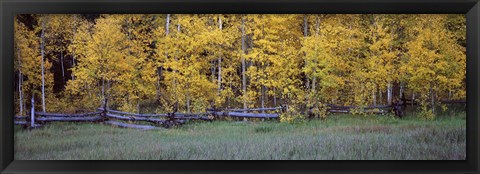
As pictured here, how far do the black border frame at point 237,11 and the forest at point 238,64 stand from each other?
1.21 ft

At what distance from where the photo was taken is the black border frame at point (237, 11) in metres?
6.54

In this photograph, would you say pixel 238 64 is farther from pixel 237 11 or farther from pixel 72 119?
pixel 72 119

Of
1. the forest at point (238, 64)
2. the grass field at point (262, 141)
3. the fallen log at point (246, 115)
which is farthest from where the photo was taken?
the fallen log at point (246, 115)

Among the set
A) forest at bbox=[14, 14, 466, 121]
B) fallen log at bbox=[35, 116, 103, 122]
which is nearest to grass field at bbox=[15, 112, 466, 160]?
fallen log at bbox=[35, 116, 103, 122]

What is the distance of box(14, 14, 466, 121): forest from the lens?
7082 mm

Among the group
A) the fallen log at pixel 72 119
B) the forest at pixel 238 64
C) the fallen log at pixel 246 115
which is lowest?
the fallen log at pixel 72 119

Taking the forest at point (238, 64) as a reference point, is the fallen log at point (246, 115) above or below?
below

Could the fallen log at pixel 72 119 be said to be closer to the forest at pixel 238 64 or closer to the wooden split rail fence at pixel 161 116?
the wooden split rail fence at pixel 161 116

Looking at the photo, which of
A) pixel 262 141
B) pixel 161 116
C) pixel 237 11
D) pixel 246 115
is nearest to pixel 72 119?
pixel 161 116

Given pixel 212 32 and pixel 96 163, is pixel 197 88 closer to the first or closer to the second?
pixel 212 32

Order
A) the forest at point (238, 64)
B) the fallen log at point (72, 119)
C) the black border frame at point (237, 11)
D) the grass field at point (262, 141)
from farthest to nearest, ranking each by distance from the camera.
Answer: the fallen log at point (72, 119) < the forest at point (238, 64) < the grass field at point (262, 141) < the black border frame at point (237, 11)

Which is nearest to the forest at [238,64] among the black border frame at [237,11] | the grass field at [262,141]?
the grass field at [262,141]

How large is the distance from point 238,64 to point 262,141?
45.7 inches

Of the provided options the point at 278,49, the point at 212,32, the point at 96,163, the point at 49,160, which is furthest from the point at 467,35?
the point at 49,160
